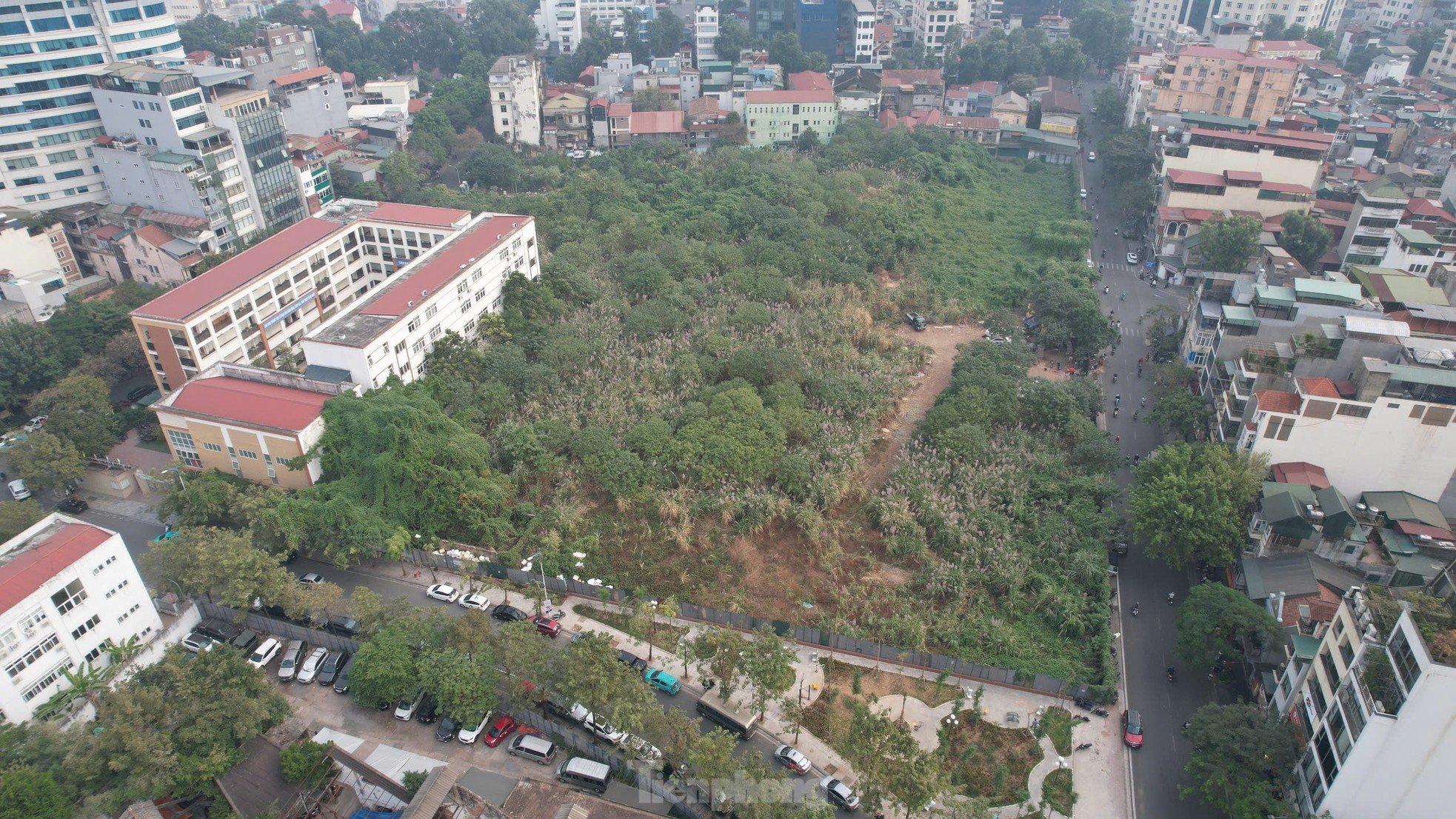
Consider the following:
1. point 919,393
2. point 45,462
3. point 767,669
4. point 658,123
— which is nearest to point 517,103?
point 658,123

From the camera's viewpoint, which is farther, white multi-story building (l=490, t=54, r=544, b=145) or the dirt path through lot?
white multi-story building (l=490, t=54, r=544, b=145)

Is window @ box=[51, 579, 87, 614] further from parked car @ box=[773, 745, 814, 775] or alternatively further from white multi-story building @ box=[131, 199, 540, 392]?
parked car @ box=[773, 745, 814, 775]

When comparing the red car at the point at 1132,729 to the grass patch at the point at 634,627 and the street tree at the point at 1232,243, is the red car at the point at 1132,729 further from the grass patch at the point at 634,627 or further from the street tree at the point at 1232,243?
the street tree at the point at 1232,243

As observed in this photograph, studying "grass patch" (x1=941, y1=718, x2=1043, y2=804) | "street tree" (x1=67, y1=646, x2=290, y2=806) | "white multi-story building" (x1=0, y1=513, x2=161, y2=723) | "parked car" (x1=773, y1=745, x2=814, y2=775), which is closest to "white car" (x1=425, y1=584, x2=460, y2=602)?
"street tree" (x1=67, y1=646, x2=290, y2=806)

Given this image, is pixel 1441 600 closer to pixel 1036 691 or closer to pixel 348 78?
pixel 1036 691

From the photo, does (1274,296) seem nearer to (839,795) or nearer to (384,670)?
(839,795)

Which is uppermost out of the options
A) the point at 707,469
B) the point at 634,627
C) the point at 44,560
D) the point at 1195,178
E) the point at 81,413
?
the point at 1195,178

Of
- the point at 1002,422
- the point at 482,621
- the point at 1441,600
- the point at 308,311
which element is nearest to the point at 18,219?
the point at 308,311
